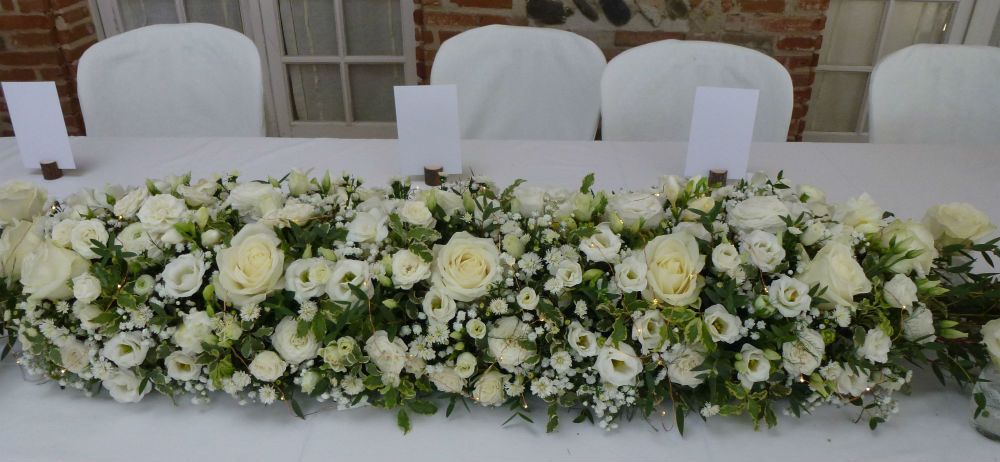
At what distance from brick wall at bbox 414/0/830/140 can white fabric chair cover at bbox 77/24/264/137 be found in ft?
3.25

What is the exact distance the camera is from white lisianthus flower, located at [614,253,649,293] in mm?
731

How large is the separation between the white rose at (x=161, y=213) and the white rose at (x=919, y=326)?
842mm

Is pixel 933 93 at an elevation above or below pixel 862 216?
below

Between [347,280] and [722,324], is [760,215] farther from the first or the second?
[347,280]

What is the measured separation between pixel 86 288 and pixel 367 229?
32 cm

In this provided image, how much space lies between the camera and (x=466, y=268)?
74 centimetres

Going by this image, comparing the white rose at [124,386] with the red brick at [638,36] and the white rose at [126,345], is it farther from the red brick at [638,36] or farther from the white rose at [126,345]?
the red brick at [638,36]

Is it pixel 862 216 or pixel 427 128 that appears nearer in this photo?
pixel 862 216

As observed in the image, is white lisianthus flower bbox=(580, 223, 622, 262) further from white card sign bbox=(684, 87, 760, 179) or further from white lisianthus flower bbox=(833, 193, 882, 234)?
white card sign bbox=(684, 87, 760, 179)

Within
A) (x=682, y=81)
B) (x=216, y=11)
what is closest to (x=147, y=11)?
(x=216, y=11)

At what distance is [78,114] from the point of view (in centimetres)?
289

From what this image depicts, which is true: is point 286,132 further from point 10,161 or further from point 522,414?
point 522,414

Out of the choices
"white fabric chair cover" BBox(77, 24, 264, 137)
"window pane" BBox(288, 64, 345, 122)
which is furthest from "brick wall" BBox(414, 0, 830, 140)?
"white fabric chair cover" BBox(77, 24, 264, 137)

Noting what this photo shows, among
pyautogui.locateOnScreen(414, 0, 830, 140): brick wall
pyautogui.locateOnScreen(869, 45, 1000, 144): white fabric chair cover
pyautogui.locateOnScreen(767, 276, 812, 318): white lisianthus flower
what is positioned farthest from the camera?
pyautogui.locateOnScreen(414, 0, 830, 140): brick wall
